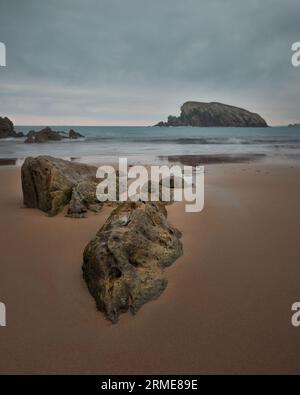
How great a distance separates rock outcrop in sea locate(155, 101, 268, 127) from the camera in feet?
391

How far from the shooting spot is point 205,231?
16.0 feet

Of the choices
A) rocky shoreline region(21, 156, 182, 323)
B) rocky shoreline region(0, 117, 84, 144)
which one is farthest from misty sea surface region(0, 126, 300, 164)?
rocky shoreline region(21, 156, 182, 323)

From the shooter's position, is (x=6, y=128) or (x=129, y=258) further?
(x=6, y=128)

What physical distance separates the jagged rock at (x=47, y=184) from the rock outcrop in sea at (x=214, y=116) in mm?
118202

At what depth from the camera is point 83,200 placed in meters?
5.75

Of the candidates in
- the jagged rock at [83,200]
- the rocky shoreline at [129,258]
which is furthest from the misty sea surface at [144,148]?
the rocky shoreline at [129,258]

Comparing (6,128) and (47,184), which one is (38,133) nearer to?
(6,128)

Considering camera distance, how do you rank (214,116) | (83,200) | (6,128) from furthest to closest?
1. (214,116)
2. (6,128)
3. (83,200)

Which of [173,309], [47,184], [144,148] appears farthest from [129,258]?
[144,148]

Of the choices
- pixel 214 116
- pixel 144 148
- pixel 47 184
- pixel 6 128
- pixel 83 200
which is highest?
pixel 214 116

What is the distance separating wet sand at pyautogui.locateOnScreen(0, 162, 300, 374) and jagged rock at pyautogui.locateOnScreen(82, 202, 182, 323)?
11 centimetres

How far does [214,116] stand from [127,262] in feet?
409

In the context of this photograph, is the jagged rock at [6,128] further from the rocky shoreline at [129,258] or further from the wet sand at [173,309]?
the rocky shoreline at [129,258]
